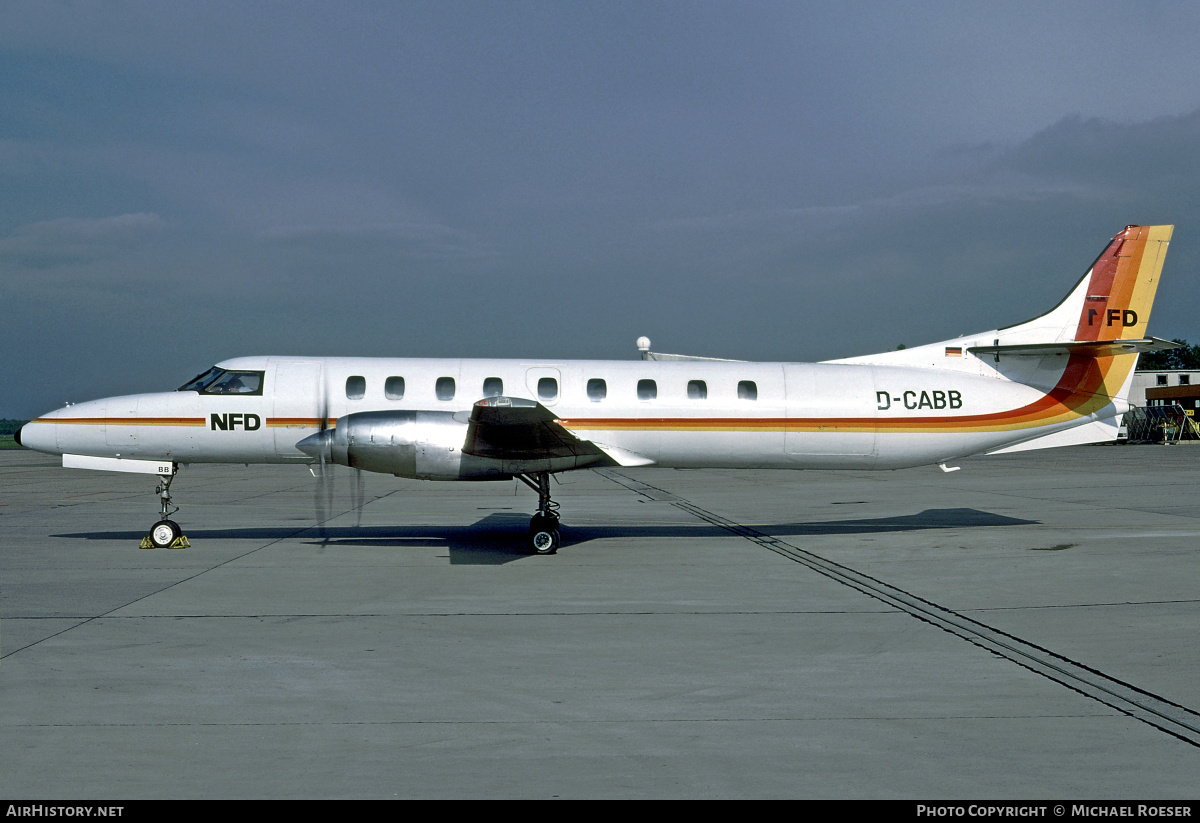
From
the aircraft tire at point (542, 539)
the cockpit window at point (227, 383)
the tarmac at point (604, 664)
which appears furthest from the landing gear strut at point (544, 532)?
the cockpit window at point (227, 383)

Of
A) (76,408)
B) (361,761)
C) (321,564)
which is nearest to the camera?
(361,761)

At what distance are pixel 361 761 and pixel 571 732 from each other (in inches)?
50.5

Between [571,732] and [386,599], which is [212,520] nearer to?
[386,599]

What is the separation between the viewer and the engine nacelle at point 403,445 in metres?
12.5

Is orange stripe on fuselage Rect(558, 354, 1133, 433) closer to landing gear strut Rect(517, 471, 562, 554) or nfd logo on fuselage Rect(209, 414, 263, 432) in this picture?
landing gear strut Rect(517, 471, 562, 554)

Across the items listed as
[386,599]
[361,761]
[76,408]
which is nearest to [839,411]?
[386,599]

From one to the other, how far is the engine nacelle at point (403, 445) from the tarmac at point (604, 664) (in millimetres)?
1313

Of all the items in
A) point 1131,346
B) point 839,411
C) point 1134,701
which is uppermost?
point 1131,346

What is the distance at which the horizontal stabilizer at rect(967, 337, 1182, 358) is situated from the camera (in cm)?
1498

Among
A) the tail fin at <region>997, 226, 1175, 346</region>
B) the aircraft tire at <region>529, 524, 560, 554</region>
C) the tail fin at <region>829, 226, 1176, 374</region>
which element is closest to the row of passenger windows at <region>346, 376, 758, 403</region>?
the aircraft tire at <region>529, 524, 560, 554</region>

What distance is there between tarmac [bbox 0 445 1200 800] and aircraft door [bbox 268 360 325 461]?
166 centimetres

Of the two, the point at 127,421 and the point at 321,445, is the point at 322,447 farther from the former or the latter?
the point at 127,421

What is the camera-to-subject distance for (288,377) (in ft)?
47.3

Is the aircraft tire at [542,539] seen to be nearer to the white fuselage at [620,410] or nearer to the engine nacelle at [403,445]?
the engine nacelle at [403,445]
